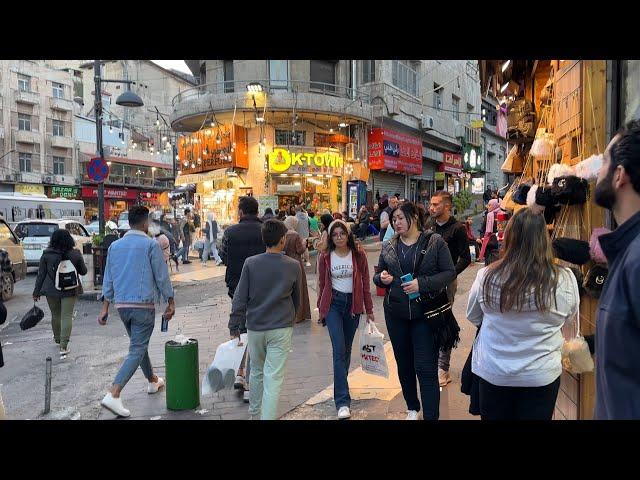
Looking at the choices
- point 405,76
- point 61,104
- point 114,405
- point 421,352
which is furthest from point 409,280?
point 61,104

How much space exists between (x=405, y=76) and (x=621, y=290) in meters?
27.4

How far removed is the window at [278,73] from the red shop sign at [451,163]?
644 inches

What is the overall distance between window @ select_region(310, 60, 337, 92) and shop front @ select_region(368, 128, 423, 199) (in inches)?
126

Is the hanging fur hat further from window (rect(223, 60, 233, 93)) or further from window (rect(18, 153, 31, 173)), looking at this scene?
window (rect(18, 153, 31, 173))

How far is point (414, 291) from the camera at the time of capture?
3.86 meters

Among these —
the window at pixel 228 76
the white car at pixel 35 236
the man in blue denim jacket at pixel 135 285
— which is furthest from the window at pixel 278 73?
the man in blue denim jacket at pixel 135 285

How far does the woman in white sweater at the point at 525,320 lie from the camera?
2.60m

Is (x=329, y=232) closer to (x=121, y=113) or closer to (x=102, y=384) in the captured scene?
(x=102, y=384)

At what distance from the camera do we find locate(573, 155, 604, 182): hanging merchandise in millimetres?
3158

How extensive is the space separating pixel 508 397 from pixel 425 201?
30.0m

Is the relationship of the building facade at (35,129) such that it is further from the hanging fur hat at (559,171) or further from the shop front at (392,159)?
the hanging fur hat at (559,171)

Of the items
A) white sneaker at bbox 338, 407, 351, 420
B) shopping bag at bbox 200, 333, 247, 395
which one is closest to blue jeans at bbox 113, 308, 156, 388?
shopping bag at bbox 200, 333, 247, 395

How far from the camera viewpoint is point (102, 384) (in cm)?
590
